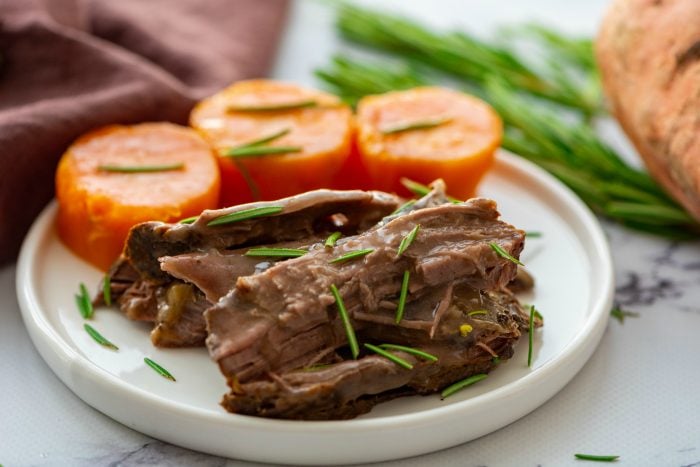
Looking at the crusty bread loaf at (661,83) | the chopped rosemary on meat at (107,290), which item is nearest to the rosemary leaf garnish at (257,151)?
the chopped rosemary on meat at (107,290)

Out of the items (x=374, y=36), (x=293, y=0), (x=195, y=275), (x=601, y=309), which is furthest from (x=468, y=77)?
(x=195, y=275)

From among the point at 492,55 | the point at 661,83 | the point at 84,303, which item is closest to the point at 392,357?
the point at 84,303

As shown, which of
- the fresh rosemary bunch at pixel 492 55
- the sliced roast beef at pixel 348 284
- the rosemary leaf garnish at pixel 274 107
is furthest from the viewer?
the fresh rosemary bunch at pixel 492 55

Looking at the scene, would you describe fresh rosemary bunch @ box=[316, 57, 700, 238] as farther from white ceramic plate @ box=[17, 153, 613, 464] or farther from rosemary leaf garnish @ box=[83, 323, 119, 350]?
rosemary leaf garnish @ box=[83, 323, 119, 350]

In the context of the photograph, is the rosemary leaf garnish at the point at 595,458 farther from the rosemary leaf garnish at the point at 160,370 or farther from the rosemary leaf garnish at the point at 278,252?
the rosemary leaf garnish at the point at 160,370

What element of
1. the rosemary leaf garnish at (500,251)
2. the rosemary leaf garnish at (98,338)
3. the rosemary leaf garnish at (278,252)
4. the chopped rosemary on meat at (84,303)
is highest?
the rosemary leaf garnish at (500,251)
